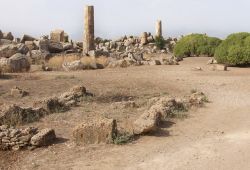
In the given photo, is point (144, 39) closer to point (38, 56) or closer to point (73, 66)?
point (38, 56)

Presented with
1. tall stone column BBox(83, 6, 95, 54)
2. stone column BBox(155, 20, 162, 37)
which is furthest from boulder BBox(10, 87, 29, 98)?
stone column BBox(155, 20, 162, 37)

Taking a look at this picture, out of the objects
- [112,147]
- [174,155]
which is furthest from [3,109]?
[174,155]

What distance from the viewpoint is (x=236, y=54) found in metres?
20.6

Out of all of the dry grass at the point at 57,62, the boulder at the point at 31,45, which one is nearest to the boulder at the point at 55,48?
the boulder at the point at 31,45

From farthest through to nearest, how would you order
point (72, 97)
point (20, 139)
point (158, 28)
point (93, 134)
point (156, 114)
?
1. point (158, 28)
2. point (72, 97)
3. point (156, 114)
4. point (93, 134)
5. point (20, 139)

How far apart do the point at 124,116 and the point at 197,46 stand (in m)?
17.0

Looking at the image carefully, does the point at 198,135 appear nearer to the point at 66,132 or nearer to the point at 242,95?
the point at 66,132

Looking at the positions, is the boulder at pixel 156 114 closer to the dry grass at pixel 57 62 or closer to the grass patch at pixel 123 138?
the grass patch at pixel 123 138

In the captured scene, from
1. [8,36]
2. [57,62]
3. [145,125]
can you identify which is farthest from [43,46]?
[145,125]

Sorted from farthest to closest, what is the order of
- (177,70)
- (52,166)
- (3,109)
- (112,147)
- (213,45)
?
(213,45) → (177,70) → (3,109) → (112,147) → (52,166)

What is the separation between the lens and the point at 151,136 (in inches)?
353

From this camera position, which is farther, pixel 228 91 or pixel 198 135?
pixel 228 91

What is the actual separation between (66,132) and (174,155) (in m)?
2.46

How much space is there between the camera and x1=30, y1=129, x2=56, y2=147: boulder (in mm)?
8250
